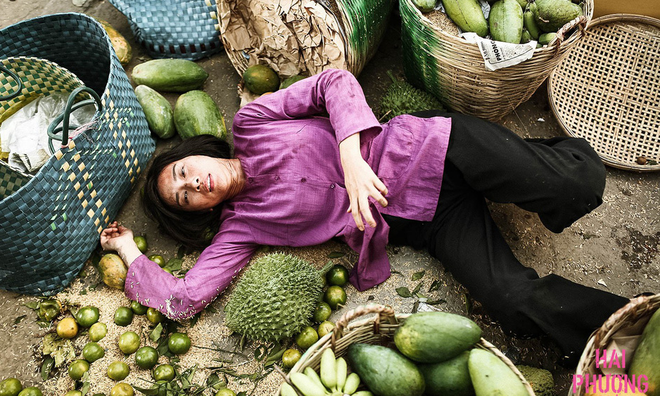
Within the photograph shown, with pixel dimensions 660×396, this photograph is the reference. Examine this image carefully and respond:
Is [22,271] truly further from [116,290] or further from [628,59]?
[628,59]

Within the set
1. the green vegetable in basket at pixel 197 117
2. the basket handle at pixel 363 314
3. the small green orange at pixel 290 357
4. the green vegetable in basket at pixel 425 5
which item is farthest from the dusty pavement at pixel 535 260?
the green vegetable in basket at pixel 425 5

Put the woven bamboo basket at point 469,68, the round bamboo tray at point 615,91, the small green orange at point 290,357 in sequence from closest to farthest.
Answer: the small green orange at point 290,357, the woven bamboo basket at point 469,68, the round bamboo tray at point 615,91

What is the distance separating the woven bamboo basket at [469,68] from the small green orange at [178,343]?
1789 mm

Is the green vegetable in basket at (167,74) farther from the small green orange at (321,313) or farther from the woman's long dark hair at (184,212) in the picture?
the small green orange at (321,313)

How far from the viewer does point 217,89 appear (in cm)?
307

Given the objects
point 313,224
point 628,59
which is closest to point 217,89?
point 313,224

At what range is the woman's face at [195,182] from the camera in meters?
2.16

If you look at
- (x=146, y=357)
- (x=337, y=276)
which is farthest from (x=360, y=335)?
(x=146, y=357)

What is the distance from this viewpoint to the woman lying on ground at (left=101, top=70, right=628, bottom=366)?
192 centimetres

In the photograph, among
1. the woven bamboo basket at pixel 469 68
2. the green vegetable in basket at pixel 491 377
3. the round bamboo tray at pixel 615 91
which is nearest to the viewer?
the green vegetable in basket at pixel 491 377

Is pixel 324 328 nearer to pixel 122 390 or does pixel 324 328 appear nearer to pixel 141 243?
pixel 122 390

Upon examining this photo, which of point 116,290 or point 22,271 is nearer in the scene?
point 22,271

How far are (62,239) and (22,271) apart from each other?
0.24 m

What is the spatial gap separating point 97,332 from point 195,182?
869 millimetres
